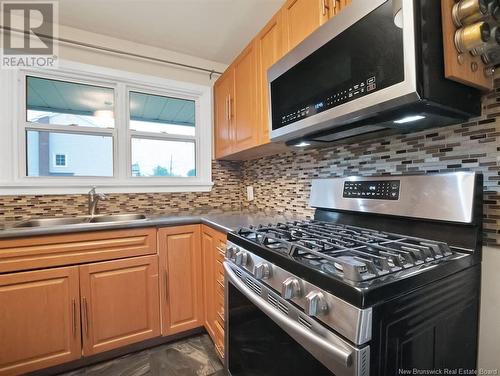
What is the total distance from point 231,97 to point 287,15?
0.77 metres

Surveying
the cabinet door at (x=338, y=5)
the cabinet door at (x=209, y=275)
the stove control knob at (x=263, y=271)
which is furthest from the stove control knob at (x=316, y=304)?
the cabinet door at (x=338, y=5)

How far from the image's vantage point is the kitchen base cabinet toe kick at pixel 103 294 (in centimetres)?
133

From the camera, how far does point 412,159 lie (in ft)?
3.49

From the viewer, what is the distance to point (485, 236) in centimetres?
83

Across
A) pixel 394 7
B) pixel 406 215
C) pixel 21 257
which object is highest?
pixel 394 7

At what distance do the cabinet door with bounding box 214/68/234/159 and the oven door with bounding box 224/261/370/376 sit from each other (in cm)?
124

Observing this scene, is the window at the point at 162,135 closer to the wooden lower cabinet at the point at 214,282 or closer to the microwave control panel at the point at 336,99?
the wooden lower cabinet at the point at 214,282

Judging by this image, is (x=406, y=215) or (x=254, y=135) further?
(x=254, y=135)

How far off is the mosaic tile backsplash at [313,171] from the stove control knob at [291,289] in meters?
0.68

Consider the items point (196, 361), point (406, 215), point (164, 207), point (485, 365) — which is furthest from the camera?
point (164, 207)

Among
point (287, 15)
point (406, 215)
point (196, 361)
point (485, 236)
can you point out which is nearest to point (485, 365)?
point (485, 236)

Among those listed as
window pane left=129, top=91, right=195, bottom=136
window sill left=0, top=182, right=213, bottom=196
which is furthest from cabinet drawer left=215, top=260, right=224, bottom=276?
window pane left=129, top=91, right=195, bottom=136

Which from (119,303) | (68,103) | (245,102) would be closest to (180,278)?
(119,303)

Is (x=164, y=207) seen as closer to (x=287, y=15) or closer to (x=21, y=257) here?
(x=21, y=257)
